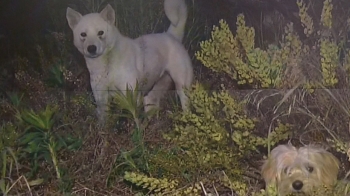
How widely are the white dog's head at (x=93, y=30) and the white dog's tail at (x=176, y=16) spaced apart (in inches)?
13.0

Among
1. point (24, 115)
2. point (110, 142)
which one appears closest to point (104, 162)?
point (110, 142)

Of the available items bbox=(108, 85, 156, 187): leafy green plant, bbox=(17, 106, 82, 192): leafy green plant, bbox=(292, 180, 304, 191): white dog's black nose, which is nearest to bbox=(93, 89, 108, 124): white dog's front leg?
bbox=(108, 85, 156, 187): leafy green plant

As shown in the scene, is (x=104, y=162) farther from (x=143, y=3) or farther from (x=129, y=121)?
(x=143, y=3)

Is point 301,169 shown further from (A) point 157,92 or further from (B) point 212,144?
(A) point 157,92

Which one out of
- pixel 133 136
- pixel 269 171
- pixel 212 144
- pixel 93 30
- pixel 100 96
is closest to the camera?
pixel 269 171

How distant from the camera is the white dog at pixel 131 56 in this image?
16.2 ft

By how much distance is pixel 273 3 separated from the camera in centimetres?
482

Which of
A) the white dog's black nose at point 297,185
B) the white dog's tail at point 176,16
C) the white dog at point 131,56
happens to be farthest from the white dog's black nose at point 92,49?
the white dog's black nose at point 297,185

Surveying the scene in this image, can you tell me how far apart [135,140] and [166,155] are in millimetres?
217

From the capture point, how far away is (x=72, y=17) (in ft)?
16.3

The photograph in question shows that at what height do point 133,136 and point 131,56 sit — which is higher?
point 131,56

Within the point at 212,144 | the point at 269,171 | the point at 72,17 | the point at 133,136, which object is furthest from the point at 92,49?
the point at 269,171

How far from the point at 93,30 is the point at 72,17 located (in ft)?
0.47

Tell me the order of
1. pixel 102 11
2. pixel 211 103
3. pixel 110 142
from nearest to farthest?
pixel 211 103, pixel 110 142, pixel 102 11
